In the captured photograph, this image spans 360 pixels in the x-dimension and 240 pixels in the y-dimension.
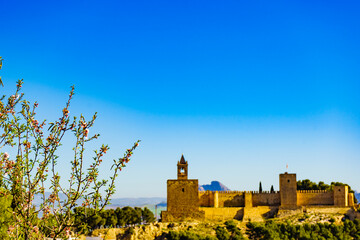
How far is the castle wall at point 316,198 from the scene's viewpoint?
69.4m

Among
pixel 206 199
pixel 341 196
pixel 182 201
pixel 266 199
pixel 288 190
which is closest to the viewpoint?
pixel 182 201

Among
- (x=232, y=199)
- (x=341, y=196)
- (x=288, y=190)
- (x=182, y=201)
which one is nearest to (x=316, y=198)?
(x=341, y=196)

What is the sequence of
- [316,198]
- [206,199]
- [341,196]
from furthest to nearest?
[206,199]
[316,198]
[341,196]

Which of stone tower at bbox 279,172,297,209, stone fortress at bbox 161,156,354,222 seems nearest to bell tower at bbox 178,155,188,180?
stone fortress at bbox 161,156,354,222

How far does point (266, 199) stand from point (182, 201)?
42.5 feet

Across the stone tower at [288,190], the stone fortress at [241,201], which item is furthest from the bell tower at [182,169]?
the stone tower at [288,190]

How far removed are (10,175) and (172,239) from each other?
51.4 metres

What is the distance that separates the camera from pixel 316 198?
69562 millimetres

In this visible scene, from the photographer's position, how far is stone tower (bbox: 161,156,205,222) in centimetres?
6669

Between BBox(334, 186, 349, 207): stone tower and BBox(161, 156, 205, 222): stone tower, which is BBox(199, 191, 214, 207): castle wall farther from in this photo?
BBox(334, 186, 349, 207): stone tower

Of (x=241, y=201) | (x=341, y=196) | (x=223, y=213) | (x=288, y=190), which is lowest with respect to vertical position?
(x=223, y=213)

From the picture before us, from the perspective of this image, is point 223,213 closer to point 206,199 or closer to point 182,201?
point 206,199

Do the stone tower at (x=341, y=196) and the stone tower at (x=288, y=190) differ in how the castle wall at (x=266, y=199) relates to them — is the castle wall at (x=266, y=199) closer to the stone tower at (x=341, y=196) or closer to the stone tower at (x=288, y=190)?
the stone tower at (x=288, y=190)

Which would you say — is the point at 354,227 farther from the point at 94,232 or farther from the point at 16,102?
the point at 16,102
